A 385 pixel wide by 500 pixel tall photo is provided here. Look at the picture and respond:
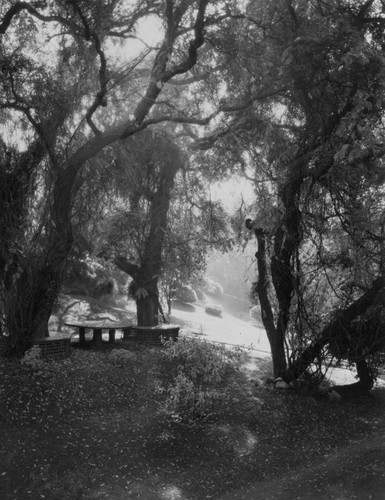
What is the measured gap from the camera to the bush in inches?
244

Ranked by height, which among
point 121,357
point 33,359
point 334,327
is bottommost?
point 121,357

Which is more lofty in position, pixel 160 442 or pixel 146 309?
pixel 146 309

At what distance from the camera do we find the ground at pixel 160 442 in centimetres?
460

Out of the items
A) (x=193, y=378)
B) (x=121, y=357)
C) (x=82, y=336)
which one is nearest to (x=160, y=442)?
(x=193, y=378)

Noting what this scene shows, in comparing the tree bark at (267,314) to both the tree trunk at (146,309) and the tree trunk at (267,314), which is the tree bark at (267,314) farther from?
the tree trunk at (146,309)

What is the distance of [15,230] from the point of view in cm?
675

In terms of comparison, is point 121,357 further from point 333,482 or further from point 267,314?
point 333,482

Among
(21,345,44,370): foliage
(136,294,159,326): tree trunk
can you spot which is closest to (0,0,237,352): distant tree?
(21,345,44,370): foliage

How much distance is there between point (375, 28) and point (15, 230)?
6154mm

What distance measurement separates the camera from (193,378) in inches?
279

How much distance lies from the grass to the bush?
0.14 meters

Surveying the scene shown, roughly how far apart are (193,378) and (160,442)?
1641 millimetres

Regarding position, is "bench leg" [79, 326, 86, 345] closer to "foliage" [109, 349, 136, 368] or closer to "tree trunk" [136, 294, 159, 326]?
"foliage" [109, 349, 136, 368]

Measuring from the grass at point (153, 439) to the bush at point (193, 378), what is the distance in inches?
5.6
